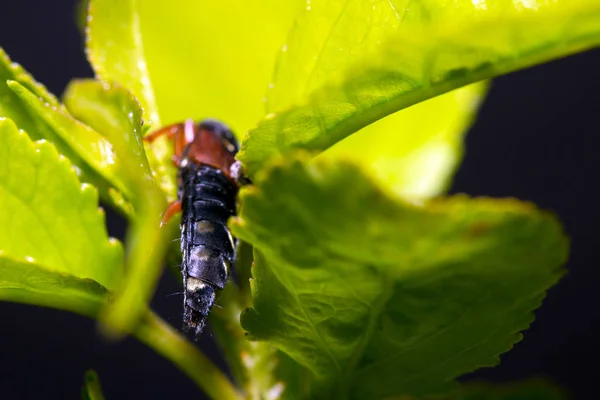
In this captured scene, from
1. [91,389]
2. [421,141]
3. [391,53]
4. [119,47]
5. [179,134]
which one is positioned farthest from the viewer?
[421,141]

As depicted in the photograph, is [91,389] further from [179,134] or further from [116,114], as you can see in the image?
[179,134]

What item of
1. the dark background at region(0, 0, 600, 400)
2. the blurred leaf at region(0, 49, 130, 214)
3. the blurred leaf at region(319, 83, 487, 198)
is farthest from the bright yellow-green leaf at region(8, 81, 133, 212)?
the dark background at region(0, 0, 600, 400)

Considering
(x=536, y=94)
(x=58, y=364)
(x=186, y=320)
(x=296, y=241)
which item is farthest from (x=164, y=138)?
(x=536, y=94)

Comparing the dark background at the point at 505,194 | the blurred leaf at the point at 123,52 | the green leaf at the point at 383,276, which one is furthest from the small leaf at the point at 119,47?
the dark background at the point at 505,194

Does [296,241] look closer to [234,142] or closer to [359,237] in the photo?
[359,237]

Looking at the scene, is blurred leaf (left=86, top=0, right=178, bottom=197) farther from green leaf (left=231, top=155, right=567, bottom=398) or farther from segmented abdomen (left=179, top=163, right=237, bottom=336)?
green leaf (left=231, top=155, right=567, bottom=398)

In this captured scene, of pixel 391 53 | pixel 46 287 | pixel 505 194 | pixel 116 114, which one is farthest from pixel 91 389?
pixel 505 194

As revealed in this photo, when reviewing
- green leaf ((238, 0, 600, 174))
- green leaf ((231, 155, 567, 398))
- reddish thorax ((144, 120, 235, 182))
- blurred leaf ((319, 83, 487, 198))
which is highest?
blurred leaf ((319, 83, 487, 198))
